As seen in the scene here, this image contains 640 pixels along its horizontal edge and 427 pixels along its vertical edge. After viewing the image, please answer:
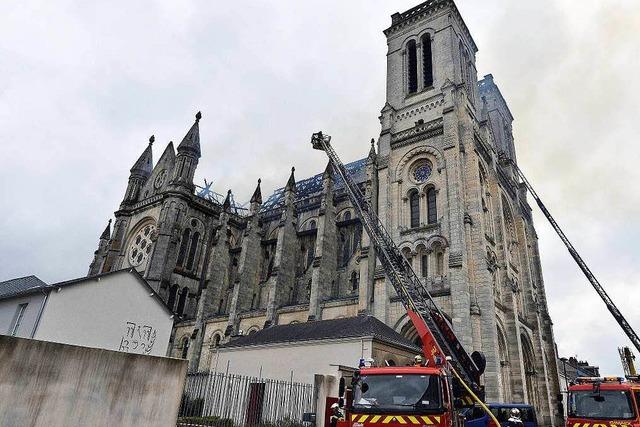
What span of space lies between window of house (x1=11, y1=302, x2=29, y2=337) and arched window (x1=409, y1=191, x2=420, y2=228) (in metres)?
21.8

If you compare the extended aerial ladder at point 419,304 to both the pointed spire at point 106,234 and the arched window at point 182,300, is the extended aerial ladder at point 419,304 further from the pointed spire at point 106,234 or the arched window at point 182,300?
the pointed spire at point 106,234

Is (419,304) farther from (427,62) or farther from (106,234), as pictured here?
(106,234)

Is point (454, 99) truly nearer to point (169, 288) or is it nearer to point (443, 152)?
point (443, 152)

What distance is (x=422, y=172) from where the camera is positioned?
2961 cm

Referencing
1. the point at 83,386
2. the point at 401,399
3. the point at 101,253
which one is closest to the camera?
the point at 83,386

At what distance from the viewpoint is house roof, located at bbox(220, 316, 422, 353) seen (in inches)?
746

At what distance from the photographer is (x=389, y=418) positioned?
8.20 meters

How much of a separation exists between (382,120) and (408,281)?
1536cm

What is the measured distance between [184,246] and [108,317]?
26.1m

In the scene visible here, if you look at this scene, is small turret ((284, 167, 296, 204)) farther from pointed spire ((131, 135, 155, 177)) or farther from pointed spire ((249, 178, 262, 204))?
pointed spire ((131, 135, 155, 177))

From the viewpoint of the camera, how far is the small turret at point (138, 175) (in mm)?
50594

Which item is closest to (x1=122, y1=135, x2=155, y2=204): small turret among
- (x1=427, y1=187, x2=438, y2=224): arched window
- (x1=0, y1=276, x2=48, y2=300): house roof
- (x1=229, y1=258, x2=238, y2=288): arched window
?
(x1=229, y1=258, x2=238, y2=288): arched window

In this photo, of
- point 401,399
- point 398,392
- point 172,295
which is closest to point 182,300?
point 172,295

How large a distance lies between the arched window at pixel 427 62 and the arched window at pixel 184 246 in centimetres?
2827
